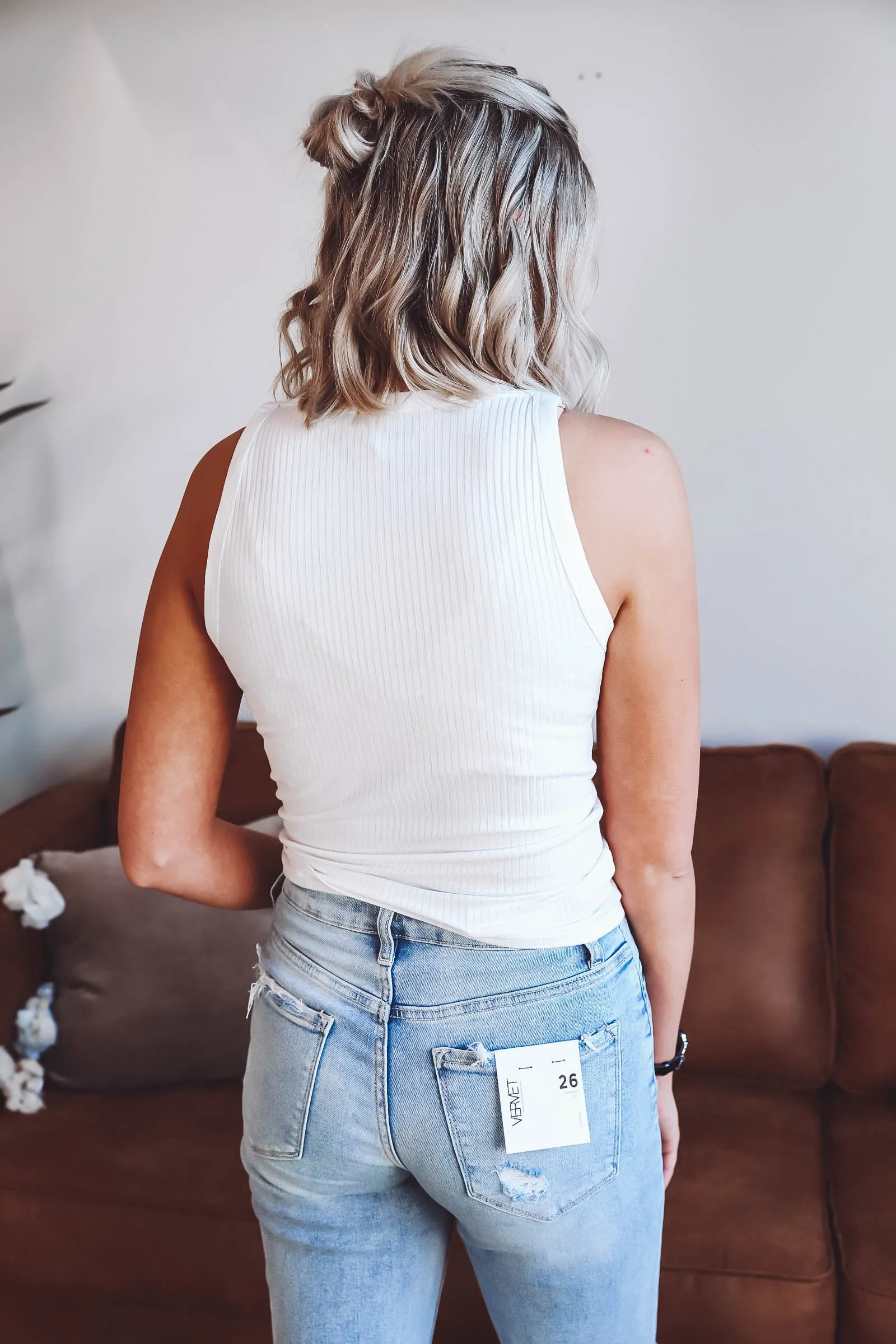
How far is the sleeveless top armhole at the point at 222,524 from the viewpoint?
0.83m

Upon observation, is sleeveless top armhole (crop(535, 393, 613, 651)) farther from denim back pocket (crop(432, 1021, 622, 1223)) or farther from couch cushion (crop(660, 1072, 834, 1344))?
couch cushion (crop(660, 1072, 834, 1344))

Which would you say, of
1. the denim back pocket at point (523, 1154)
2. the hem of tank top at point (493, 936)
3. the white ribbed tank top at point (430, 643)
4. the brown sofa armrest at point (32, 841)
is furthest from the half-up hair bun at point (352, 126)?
the brown sofa armrest at point (32, 841)

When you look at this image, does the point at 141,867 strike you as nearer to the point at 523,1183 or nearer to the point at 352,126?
the point at 523,1183

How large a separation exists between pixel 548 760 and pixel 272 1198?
0.45m

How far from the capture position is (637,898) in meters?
1.00

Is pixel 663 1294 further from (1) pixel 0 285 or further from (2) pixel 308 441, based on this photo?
(1) pixel 0 285

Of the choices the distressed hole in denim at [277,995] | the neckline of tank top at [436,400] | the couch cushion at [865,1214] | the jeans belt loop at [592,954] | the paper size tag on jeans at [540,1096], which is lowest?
the couch cushion at [865,1214]

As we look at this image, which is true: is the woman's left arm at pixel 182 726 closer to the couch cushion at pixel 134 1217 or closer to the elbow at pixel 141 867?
the elbow at pixel 141 867

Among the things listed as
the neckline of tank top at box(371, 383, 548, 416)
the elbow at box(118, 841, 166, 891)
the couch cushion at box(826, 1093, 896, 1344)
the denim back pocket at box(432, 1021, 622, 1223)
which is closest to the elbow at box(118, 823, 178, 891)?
the elbow at box(118, 841, 166, 891)

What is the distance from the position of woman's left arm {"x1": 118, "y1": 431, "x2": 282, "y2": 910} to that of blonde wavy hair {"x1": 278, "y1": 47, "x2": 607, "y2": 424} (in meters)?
0.15

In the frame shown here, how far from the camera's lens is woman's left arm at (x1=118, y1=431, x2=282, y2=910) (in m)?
0.91

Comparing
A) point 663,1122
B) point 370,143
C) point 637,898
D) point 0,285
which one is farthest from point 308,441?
point 0,285

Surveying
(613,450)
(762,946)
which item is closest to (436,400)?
(613,450)

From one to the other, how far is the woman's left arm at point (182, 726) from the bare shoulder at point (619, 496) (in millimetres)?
297
